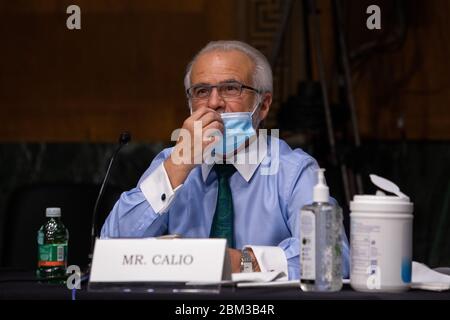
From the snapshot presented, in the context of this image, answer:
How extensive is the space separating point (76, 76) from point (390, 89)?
1442 millimetres

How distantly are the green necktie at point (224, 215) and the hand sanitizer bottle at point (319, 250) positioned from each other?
86 centimetres

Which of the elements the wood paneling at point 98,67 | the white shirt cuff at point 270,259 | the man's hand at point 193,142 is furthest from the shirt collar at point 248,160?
the wood paneling at point 98,67

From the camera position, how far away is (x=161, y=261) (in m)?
1.85

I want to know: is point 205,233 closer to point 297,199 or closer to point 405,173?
point 297,199

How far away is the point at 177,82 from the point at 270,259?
7.71 feet

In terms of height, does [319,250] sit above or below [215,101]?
below

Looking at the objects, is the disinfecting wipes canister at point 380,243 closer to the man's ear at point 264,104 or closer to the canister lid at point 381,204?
the canister lid at point 381,204

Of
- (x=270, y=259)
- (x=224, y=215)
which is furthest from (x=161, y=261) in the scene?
(x=224, y=215)

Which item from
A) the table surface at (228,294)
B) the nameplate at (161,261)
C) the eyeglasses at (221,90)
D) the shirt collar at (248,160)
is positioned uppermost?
the eyeglasses at (221,90)

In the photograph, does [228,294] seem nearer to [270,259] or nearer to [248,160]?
[270,259]

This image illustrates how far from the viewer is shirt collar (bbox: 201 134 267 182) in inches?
109

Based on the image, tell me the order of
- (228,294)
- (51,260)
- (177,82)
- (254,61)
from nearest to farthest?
1. (228,294)
2. (51,260)
3. (254,61)
4. (177,82)

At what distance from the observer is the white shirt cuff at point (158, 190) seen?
8.38ft

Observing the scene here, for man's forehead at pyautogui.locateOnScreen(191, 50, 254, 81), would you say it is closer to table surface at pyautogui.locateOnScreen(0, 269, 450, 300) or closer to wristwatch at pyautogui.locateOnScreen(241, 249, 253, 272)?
wristwatch at pyautogui.locateOnScreen(241, 249, 253, 272)
